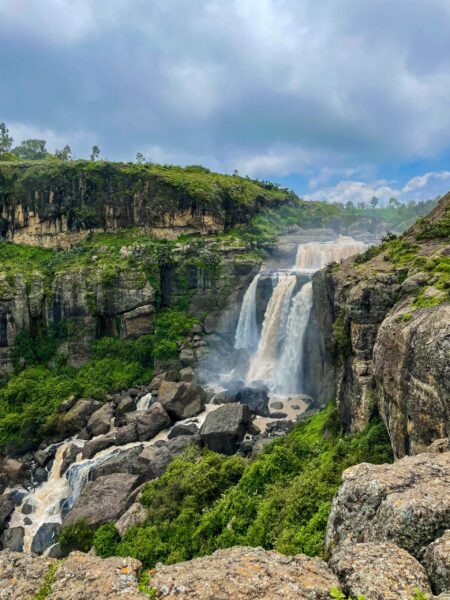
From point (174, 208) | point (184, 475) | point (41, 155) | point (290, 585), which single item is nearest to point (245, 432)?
point (184, 475)

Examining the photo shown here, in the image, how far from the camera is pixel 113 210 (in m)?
49.8

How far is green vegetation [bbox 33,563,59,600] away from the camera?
20.2 ft

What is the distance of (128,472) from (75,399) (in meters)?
14.0

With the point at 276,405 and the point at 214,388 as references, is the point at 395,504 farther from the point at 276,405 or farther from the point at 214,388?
the point at 214,388

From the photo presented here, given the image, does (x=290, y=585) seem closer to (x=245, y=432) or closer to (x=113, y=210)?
(x=245, y=432)

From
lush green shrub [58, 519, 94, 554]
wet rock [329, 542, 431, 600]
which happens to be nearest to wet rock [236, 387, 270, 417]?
lush green shrub [58, 519, 94, 554]

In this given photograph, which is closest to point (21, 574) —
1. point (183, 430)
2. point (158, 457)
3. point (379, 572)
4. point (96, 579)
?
point (96, 579)

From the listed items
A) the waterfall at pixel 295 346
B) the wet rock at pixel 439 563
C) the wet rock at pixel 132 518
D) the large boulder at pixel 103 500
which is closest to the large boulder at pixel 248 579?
the wet rock at pixel 439 563

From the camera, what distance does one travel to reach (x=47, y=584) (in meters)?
6.38

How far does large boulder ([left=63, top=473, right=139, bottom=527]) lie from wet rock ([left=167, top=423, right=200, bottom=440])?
5133 mm

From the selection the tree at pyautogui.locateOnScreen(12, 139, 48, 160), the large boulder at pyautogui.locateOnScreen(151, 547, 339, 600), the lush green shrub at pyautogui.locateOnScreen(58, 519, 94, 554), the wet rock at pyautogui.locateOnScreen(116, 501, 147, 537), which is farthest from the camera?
the tree at pyautogui.locateOnScreen(12, 139, 48, 160)

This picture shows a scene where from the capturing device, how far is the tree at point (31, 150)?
8119cm

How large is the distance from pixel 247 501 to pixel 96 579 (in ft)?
25.0

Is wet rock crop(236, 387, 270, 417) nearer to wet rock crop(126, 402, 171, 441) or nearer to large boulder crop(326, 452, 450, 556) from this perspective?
wet rock crop(126, 402, 171, 441)
